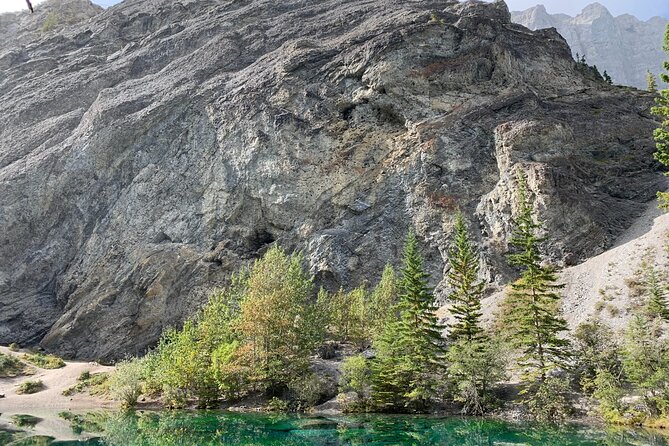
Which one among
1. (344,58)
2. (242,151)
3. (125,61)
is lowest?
(242,151)

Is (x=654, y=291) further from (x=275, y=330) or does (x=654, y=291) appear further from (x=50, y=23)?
(x=50, y=23)

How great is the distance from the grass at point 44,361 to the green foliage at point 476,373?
181 feet

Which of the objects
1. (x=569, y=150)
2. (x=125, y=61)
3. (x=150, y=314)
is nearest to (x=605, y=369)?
(x=569, y=150)

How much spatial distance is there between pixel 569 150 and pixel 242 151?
51328 millimetres

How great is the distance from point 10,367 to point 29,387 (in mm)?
9520

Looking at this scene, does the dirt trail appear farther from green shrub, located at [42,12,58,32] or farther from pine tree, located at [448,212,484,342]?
green shrub, located at [42,12,58,32]

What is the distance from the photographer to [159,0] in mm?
142625

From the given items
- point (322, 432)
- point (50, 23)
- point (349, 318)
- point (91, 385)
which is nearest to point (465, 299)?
point (349, 318)

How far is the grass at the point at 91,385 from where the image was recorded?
2344 inches

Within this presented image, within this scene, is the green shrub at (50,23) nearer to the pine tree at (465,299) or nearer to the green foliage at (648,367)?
the pine tree at (465,299)

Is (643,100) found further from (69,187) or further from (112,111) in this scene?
(69,187)

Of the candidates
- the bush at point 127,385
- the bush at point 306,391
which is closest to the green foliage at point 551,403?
the bush at point 306,391

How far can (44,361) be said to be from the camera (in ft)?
237

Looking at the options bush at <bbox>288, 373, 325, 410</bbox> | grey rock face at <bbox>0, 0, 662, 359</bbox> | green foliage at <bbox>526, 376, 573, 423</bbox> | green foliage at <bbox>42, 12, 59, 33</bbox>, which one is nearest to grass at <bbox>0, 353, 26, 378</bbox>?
grey rock face at <bbox>0, 0, 662, 359</bbox>
